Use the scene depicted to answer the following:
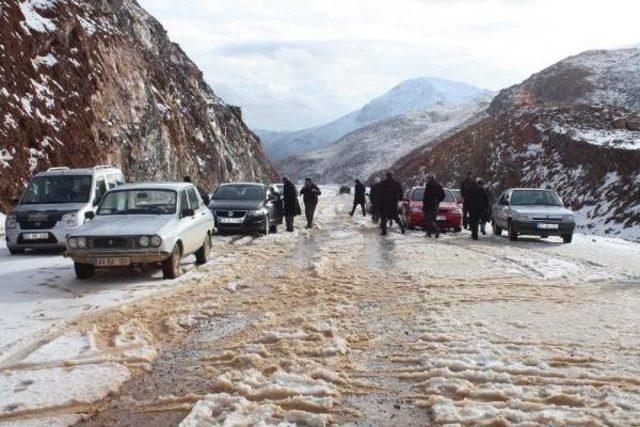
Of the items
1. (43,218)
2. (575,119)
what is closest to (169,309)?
(43,218)

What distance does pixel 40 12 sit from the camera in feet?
93.6

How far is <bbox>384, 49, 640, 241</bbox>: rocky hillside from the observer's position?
29641 mm

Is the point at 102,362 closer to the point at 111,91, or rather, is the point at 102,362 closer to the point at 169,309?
the point at 169,309

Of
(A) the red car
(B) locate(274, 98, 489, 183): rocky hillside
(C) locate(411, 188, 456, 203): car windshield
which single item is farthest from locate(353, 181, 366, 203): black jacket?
(B) locate(274, 98, 489, 183): rocky hillside

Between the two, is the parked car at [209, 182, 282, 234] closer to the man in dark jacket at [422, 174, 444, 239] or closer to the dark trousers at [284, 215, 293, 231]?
the dark trousers at [284, 215, 293, 231]

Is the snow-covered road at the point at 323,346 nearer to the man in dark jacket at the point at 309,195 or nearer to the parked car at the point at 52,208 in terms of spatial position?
the parked car at the point at 52,208

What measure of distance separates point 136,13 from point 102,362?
5073 cm

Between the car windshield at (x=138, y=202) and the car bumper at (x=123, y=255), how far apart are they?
56.4 inches

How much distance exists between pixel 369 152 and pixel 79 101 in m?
142

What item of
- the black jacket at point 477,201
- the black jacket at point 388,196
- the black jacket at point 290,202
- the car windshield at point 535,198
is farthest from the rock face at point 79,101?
the car windshield at point 535,198

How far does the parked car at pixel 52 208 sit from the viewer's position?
47.1ft

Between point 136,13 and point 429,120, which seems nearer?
point 136,13

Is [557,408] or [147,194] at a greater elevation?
[147,194]

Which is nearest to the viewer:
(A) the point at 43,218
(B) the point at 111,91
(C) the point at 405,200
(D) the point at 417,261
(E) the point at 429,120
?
(D) the point at 417,261
